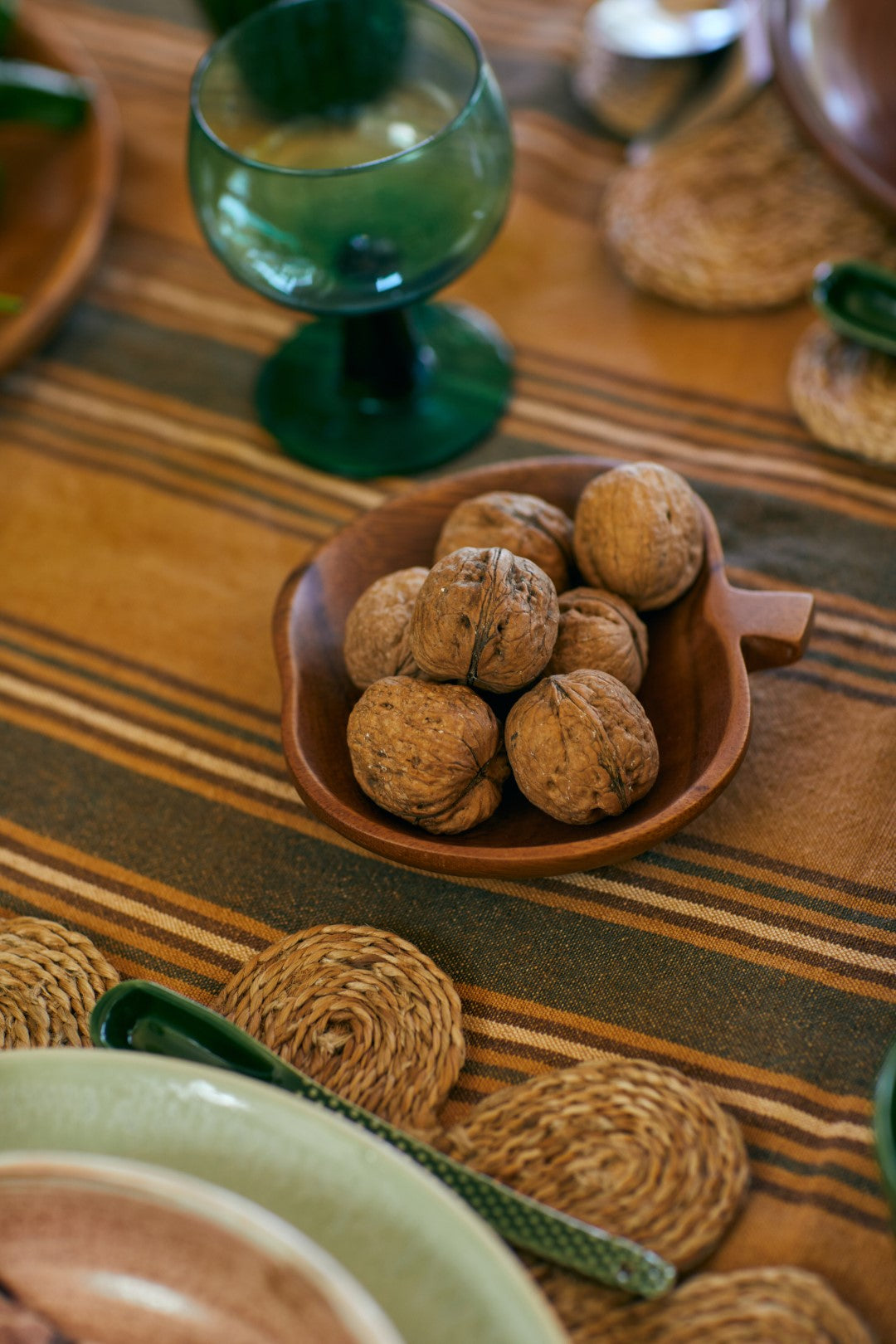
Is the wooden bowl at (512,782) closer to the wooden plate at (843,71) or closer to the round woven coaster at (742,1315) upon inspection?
the round woven coaster at (742,1315)

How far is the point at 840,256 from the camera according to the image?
814mm

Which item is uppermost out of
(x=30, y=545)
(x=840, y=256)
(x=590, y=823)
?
(x=840, y=256)

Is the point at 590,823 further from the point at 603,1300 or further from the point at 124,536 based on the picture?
the point at 124,536

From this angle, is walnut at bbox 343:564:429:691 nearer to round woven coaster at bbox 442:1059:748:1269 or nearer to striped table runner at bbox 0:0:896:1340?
striped table runner at bbox 0:0:896:1340

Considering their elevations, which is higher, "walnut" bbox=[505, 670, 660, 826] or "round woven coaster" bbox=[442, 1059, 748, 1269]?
"walnut" bbox=[505, 670, 660, 826]

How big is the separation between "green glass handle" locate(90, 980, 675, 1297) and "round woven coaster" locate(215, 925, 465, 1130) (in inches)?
1.2

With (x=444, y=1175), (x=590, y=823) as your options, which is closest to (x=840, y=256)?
(x=590, y=823)

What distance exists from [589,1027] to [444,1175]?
0.12m

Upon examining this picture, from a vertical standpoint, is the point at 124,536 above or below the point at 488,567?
below

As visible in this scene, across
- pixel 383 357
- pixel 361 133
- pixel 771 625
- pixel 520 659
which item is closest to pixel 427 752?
pixel 520 659

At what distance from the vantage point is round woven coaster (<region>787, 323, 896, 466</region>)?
715mm

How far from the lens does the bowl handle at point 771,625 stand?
0.55 metres

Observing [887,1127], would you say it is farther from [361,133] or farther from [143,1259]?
[361,133]

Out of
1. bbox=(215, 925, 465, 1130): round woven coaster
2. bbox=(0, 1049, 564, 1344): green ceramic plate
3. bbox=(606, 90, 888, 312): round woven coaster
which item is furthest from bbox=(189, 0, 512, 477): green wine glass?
bbox=(0, 1049, 564, 1344): green ceramic plate
